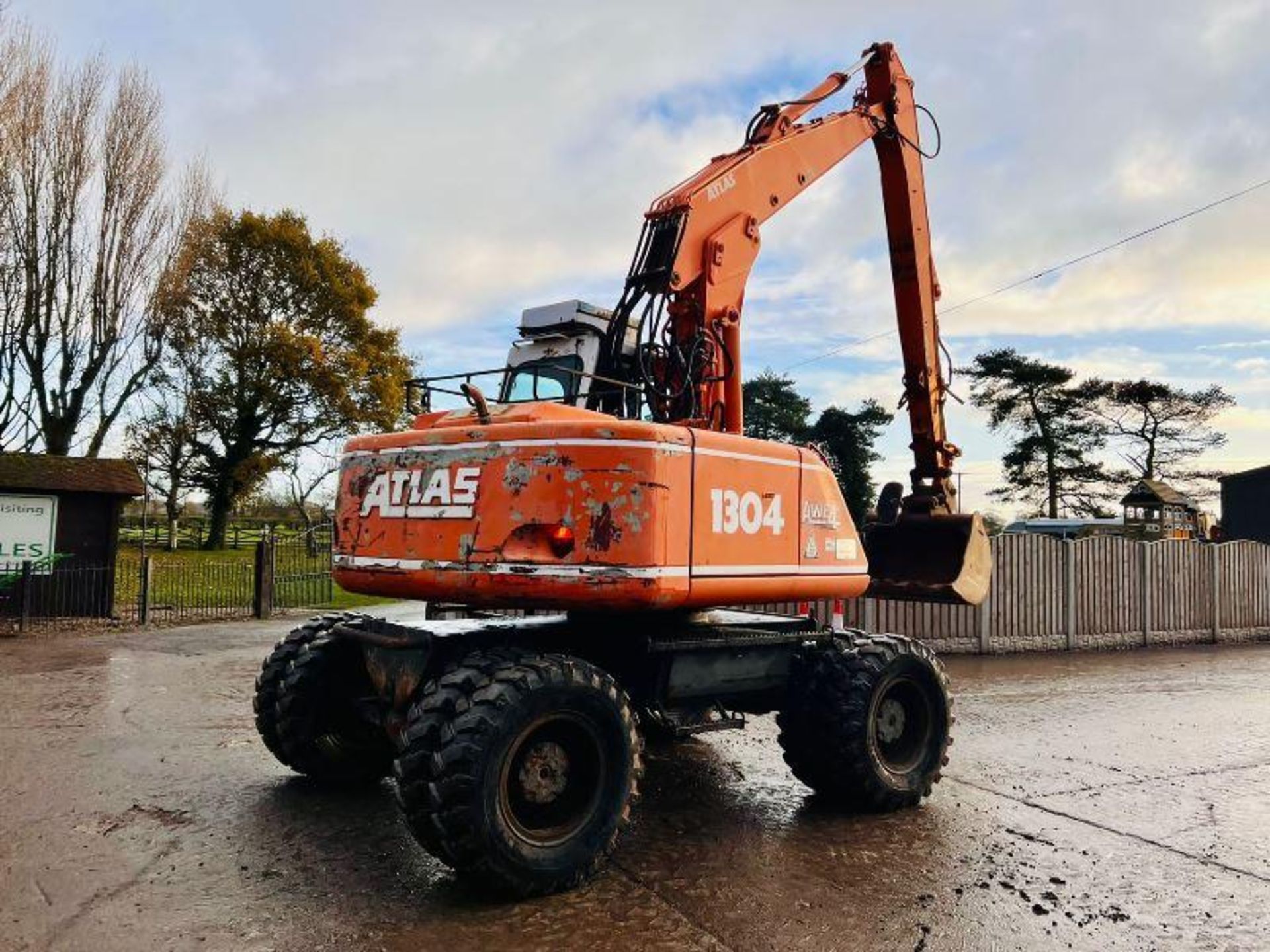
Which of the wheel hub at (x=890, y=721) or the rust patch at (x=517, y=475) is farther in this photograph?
the wheel hub at (x=890, y=721)

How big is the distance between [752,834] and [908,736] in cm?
151

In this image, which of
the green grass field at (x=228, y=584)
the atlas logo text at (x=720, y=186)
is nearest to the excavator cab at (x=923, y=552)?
the atlas logo text at (x=720, y=186)

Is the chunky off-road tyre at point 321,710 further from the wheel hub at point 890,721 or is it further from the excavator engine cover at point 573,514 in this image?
the wheel hub at point 890,721

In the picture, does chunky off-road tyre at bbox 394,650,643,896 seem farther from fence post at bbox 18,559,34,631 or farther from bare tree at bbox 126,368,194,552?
bare tree at bbox 126,368,194,552

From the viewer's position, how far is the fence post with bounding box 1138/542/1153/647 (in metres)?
15.3

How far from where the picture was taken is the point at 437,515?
5.19 meters

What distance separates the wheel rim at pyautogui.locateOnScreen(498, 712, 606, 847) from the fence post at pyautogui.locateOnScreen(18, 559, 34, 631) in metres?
13.2

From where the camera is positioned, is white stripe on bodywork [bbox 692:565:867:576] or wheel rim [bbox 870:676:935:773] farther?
wheel rim [bbox 870:676:935:773]

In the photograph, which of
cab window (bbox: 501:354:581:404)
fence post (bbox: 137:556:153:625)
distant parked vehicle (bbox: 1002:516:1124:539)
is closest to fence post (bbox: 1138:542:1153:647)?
cab window (bbox: 501:354:581:404)

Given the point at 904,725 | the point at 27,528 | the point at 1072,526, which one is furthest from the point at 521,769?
the point at 1072,526

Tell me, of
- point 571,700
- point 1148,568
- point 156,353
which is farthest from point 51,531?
point 1148,568

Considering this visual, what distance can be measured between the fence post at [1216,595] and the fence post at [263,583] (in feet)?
53.3

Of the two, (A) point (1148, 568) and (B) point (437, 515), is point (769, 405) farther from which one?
(B) point (437, 515)

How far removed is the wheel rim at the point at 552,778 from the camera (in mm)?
4566
